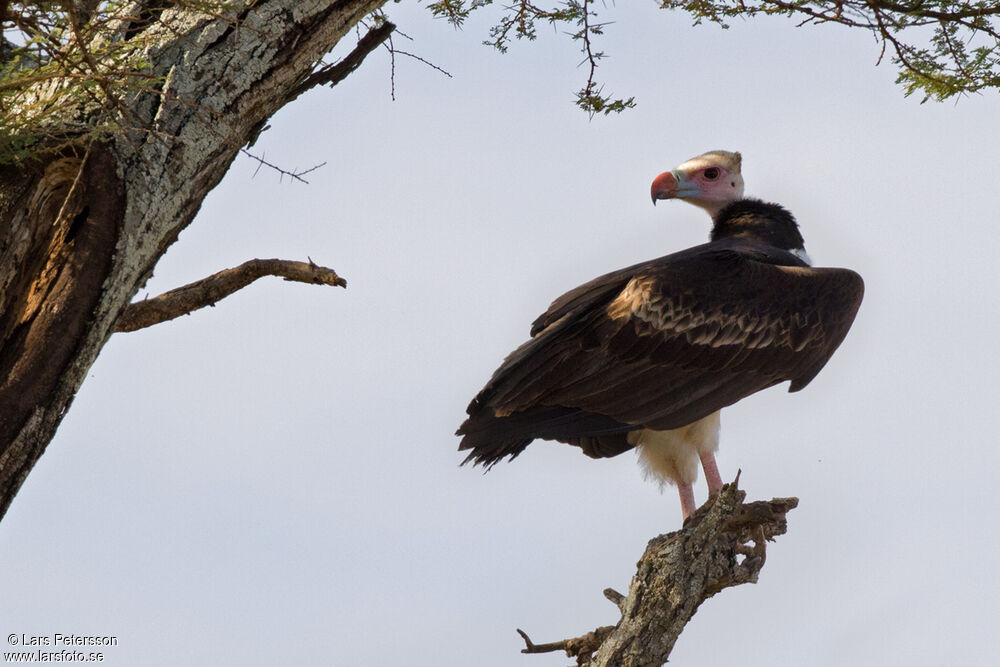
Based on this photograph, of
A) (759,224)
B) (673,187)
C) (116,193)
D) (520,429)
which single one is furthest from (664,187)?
(116,193)

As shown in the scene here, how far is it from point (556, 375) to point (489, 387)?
0.39 metres

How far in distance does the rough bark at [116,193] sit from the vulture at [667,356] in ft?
7.25

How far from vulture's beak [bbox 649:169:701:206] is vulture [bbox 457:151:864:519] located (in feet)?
3.01

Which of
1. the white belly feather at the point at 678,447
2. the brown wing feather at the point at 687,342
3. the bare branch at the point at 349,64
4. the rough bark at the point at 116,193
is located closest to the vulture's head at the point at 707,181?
the brown wing feather at the point at 687,342

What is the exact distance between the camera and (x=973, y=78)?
6.03 meters

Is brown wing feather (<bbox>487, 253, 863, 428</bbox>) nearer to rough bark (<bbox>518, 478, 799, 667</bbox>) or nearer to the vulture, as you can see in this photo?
the vulture

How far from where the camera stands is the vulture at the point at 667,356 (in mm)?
6457

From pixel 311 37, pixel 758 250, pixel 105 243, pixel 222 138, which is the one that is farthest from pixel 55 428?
pixel 758 250

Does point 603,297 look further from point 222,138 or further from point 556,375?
point 222,138

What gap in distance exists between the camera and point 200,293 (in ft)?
20.2

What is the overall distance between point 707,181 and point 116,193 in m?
4.84

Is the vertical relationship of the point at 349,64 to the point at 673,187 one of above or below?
below

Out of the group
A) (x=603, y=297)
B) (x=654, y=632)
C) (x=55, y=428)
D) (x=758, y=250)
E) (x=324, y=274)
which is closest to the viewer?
(x=55, y=428)

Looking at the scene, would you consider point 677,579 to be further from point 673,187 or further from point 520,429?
point 673,187
